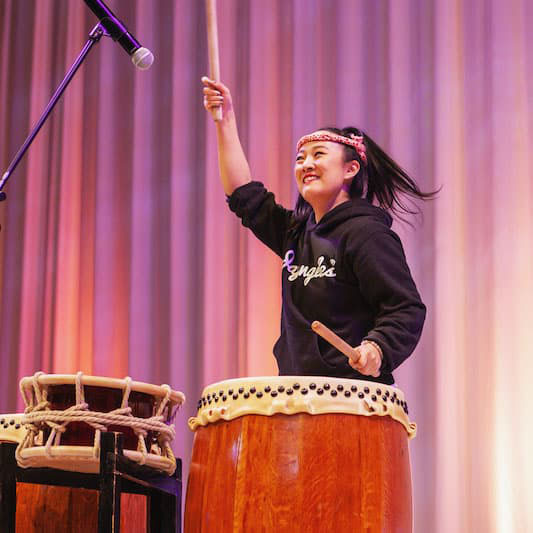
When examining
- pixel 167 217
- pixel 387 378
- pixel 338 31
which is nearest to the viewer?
pixel 387 378

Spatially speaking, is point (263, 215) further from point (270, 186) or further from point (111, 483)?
point (270, 186)

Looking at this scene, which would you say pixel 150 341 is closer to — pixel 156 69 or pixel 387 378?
pixel 156 69

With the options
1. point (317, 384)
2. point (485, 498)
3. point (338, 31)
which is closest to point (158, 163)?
point (338, 31)

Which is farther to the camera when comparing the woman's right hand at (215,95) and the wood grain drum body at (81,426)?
the woman's right hand at (215,95)

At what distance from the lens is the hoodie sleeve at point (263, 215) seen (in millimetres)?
2182

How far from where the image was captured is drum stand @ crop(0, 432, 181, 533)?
1.66 m

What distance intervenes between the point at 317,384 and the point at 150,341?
1.69 meters

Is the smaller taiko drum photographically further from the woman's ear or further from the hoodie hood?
the woman's ear

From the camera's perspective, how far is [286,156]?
3.15 metres

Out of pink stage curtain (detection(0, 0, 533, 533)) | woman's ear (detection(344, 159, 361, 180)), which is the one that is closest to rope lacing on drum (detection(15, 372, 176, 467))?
woman's ear (detection(344, 159, 361, 180))

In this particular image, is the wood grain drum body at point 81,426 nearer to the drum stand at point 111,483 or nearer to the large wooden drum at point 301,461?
the drum stand at point 111,483

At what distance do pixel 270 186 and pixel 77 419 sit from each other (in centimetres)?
156

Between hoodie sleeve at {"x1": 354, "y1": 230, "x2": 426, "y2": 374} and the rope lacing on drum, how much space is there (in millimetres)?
451

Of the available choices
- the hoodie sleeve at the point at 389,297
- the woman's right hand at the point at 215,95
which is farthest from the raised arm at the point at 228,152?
the hoodie sleeve at the point at 389,297
